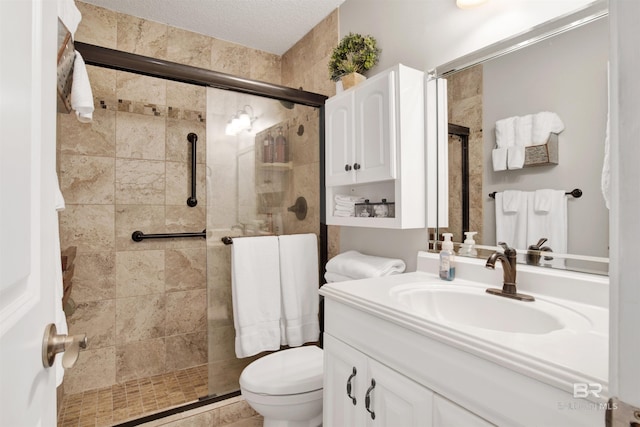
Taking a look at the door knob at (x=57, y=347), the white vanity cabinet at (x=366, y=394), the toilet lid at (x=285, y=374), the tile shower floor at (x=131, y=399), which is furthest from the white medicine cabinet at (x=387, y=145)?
the tile shower floor at (x=131, y=399)

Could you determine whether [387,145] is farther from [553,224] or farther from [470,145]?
[553,224]

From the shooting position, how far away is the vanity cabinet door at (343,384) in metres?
1.10

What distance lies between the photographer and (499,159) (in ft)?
4.22

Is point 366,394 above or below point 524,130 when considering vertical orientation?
below

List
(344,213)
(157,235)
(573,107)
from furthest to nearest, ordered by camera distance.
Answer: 1. (157,235)
2. (344,213)
3. (573,107)

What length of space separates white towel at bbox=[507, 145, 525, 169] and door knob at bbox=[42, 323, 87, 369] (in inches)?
53.9

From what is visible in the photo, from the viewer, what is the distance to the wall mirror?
3.36ft

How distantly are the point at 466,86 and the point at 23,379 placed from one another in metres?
1.58

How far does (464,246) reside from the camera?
1.40 metres

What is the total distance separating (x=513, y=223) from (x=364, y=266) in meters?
0.68

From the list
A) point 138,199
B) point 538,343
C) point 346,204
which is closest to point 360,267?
point 346,204

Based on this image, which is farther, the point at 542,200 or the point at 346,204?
the point at 346,204

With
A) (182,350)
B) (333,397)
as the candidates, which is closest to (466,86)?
(333,397)

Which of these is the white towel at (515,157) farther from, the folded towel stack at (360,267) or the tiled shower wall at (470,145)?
the folded towel stack at (360,267)
